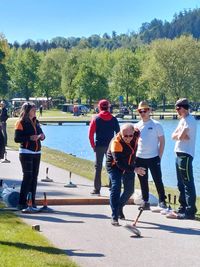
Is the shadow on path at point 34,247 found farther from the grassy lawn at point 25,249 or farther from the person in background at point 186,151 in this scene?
the person in background at point 186,151

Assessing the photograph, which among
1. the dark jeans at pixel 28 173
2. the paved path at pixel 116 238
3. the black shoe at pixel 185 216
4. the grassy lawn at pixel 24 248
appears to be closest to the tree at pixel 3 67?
the dark jeans at pixel 28 173

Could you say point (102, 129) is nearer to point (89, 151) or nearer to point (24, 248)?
point (24, 248)

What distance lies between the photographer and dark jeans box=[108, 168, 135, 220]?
10.8 metres

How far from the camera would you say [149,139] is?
12.1 metres

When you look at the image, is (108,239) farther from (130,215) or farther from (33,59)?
(33,59)

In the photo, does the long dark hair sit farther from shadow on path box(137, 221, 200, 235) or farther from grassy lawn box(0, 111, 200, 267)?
shadow on path box(137, 221, 200, 235)

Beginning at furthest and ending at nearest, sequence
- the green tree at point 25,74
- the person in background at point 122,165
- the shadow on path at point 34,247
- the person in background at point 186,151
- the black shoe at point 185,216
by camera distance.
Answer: the green tree at point 25,74 < the black shoe at point 185,216 < the person in background at point 186,151 < the person in background at point 122,165 < the shadow on path at point 34,247

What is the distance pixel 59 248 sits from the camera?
29.6 feet

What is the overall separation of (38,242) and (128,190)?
225 cm

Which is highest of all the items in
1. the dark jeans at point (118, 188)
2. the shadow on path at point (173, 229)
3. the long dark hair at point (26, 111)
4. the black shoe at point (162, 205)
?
the long dark hair at point (26, 111)

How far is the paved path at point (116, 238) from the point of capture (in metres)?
8.44

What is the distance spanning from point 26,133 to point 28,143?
182 millimetres

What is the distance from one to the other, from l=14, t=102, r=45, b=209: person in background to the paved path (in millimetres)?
608

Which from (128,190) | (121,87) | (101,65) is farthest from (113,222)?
(101,65)
